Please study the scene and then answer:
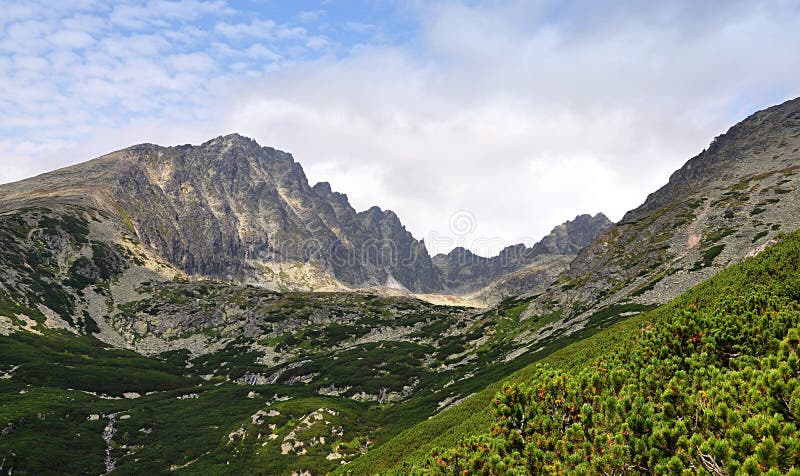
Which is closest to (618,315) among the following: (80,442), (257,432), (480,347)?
(480,347)

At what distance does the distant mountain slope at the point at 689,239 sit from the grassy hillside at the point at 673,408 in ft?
183

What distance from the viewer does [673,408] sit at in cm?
1162

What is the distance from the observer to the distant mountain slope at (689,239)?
83500 millimetres

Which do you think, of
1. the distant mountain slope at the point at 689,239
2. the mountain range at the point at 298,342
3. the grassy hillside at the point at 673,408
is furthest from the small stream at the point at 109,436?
the distant mountain slope at the point at 689,239

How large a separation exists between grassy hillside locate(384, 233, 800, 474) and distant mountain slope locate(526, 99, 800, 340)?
183 feet

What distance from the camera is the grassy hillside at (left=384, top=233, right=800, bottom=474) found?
9.05 m

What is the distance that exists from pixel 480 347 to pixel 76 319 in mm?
133563

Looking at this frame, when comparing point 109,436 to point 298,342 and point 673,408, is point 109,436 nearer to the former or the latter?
point 298,342

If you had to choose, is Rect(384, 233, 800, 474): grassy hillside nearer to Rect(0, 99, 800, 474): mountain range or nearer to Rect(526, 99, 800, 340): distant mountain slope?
Rect(0, 99, 800, 474): mountain range

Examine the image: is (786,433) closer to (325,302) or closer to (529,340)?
(529,340)

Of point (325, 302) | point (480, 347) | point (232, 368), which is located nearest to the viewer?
point (480, 347)

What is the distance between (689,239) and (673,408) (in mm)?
111307

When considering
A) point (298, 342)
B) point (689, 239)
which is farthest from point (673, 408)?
point (298, 342)

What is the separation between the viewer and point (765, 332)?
1506 centimetres
